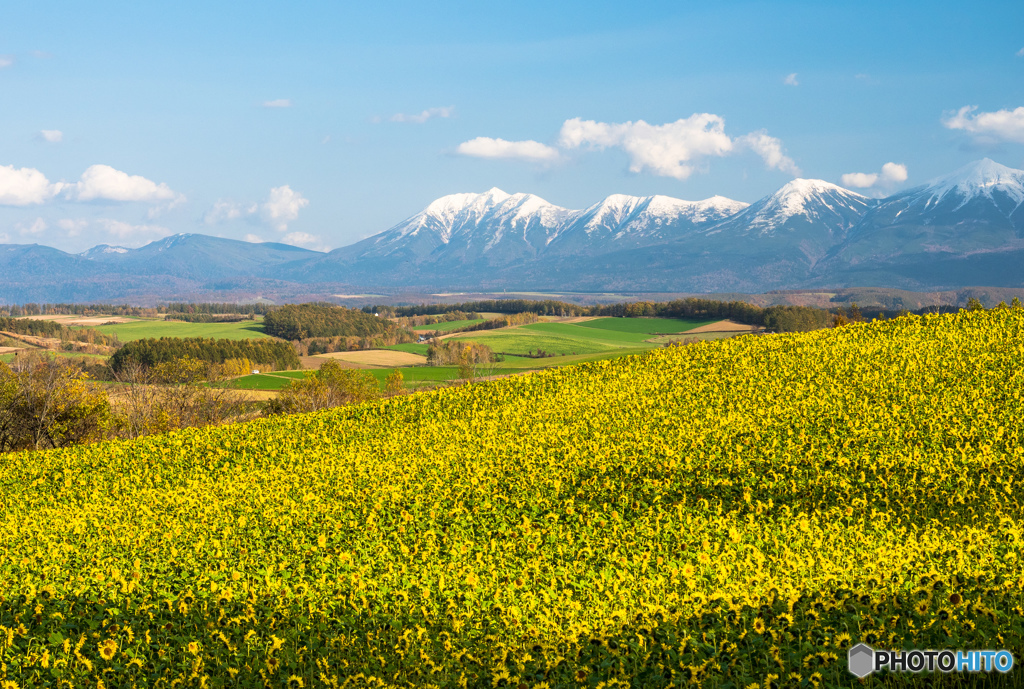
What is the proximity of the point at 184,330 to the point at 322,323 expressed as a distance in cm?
3576

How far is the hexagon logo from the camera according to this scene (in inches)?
257

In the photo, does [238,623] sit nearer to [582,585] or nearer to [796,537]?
[582,585]

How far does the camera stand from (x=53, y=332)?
148 meters

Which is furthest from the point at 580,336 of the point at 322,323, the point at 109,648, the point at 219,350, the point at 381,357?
the point at 109,648

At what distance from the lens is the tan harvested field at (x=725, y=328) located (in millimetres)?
126800

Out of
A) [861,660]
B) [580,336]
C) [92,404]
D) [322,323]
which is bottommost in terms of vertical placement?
[580,336]

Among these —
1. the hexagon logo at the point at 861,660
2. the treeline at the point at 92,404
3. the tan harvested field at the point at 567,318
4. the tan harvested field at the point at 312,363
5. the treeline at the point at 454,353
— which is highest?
the tan harvested field at the point at 567,318

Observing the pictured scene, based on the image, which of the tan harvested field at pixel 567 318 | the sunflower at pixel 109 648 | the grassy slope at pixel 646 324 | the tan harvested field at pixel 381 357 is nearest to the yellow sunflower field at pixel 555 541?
the sunflower at pixel 109 648

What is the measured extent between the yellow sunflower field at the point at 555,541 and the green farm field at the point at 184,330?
141 meters

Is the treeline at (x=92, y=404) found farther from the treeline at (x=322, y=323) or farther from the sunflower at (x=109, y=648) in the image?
the treeline at (x=322, y=323)

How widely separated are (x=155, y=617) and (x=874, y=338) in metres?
21.8

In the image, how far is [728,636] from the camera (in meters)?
7.20

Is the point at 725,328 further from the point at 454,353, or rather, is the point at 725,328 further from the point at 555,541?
the point at 555,541

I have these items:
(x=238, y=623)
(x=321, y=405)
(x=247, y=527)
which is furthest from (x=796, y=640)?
(x=321, y=405)
